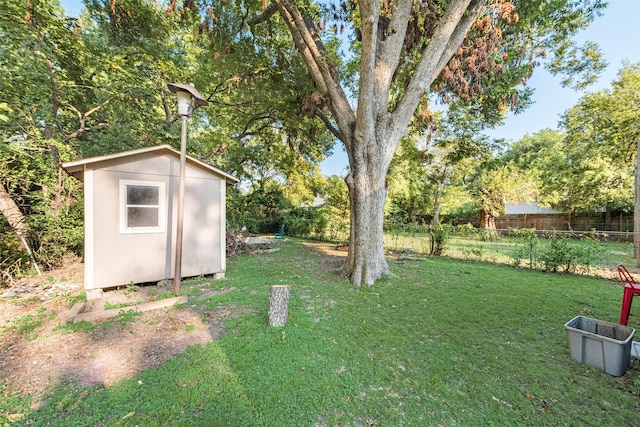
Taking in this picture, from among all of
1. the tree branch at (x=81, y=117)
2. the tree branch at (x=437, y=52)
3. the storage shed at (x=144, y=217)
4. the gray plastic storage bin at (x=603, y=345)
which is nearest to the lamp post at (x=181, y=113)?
the storage shed at (x=144, y=217)

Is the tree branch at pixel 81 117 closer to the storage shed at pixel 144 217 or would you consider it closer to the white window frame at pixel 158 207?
the storage shed at pixel 144 217

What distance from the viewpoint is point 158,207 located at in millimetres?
5105

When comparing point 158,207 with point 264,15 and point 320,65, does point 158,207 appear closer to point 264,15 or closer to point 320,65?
point 320,65

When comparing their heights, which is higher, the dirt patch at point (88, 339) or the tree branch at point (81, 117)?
the tree branch at point (81, 117)

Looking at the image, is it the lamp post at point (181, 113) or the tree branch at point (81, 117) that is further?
the tree branch at point (81, 117)

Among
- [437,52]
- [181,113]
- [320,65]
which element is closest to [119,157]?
[181,113]

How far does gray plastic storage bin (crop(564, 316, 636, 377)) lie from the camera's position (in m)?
2.46

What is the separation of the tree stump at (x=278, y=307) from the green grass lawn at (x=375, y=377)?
0.13 m

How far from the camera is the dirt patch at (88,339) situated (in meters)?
2.46

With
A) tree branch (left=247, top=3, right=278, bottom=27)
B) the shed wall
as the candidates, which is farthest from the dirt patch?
tree branch (left=247, top=3, right=278, bottom=27)

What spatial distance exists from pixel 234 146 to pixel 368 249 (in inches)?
379

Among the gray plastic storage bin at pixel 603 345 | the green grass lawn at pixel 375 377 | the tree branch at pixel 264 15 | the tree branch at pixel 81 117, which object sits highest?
the tree branch at pixel 264 15

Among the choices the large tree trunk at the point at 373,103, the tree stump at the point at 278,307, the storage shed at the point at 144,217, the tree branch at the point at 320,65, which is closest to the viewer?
the tree stump at the point at 278,307

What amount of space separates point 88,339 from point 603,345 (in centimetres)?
584
